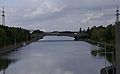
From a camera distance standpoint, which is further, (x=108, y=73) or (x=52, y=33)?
(x=52, y=33)

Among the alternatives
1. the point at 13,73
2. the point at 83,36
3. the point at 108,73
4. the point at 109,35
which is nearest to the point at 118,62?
the point at 108,73

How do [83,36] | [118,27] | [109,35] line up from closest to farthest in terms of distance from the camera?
[118,27]
[109,35]
[83,36]

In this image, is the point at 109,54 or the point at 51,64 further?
the point at 109,54

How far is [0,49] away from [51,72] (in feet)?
63.3

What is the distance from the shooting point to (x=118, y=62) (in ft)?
39.2

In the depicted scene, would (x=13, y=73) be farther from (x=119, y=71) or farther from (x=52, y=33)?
(x=52, y=33)

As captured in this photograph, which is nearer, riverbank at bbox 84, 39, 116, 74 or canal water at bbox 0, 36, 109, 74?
riverbank at bbox 84, 39, 116, 74

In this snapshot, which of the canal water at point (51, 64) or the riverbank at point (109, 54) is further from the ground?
the riverbank at point (109, 54)

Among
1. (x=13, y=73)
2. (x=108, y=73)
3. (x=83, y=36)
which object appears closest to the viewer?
(x=108, y=73)

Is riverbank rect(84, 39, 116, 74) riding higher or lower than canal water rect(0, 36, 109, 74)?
higher

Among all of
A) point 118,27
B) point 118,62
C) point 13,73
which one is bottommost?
point 13,73

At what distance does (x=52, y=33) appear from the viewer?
282 ft

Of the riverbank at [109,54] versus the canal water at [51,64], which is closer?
the riverbank at [109,54]

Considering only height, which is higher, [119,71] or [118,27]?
[118,27]
